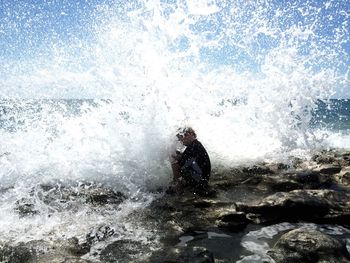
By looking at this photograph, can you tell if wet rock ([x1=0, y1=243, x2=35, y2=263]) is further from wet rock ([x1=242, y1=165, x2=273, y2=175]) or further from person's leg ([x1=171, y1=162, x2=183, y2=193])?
wet rock ([x1=242, y1=165, x2=273, y2=175])

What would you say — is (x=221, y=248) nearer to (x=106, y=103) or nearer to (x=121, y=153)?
(x=121, y=153)

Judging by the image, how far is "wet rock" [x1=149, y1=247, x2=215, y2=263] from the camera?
153 inches

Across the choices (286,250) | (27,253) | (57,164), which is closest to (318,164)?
(286,250)

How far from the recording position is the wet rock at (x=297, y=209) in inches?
212

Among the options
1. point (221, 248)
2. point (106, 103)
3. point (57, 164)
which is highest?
point (106, 103)

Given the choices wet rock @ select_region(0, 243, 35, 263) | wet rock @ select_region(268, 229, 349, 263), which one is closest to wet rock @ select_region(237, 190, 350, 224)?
wet rock @ select_region(268, 229, 349, 263)

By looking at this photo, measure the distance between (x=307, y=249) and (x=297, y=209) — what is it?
57.0 inches

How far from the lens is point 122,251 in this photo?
4371mm

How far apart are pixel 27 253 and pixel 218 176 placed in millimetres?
4858

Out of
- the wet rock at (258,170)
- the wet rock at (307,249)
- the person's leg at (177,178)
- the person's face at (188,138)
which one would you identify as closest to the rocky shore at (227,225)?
the wet rock at (307,249)

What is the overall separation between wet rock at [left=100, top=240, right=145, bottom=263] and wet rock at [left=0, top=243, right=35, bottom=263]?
0.90m

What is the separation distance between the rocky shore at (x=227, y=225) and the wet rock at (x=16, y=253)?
0.01 meters

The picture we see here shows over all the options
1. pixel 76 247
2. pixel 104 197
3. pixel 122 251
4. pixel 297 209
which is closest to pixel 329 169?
pixel 297 209

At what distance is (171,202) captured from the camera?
6.19m
